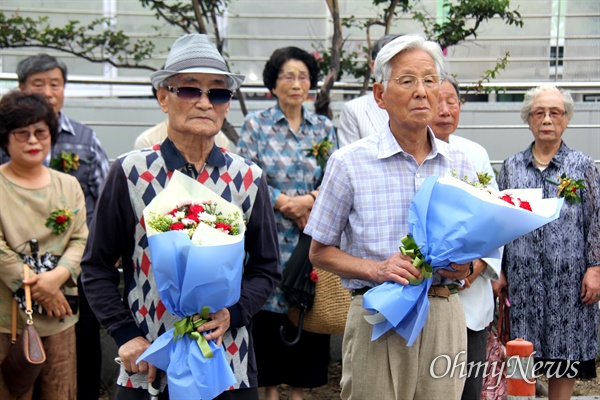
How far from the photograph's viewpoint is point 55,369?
5477 mm

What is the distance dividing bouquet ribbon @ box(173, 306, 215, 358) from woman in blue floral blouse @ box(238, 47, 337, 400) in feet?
8.26

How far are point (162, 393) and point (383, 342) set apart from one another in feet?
3.24

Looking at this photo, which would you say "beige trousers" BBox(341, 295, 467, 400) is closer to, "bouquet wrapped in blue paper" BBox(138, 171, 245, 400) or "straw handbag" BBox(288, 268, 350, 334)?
"bouquet wrapped in blue paper" BBox(138, 171, 245, 400)

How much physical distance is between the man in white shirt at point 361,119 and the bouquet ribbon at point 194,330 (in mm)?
2922

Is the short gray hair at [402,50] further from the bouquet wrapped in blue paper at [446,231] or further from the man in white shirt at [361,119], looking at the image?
the man in white shirt at [361,119]

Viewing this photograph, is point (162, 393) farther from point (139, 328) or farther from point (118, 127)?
point (118, 127)

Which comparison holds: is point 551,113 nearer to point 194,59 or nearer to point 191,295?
point 194,59

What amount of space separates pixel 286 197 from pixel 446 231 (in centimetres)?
252

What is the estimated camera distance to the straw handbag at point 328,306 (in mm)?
5730

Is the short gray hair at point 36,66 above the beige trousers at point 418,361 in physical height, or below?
above

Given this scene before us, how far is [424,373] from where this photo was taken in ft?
12.6

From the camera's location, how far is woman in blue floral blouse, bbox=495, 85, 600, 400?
244 inches

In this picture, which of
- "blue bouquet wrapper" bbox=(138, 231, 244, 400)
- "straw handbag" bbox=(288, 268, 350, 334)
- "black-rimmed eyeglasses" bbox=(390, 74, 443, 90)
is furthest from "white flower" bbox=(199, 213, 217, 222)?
"straw handbag" bbox=(288, 268, 350, 334)

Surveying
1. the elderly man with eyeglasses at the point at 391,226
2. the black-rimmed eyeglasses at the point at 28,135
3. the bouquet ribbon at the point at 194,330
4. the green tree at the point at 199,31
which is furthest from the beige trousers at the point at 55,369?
the green tree at the point at 199,31
